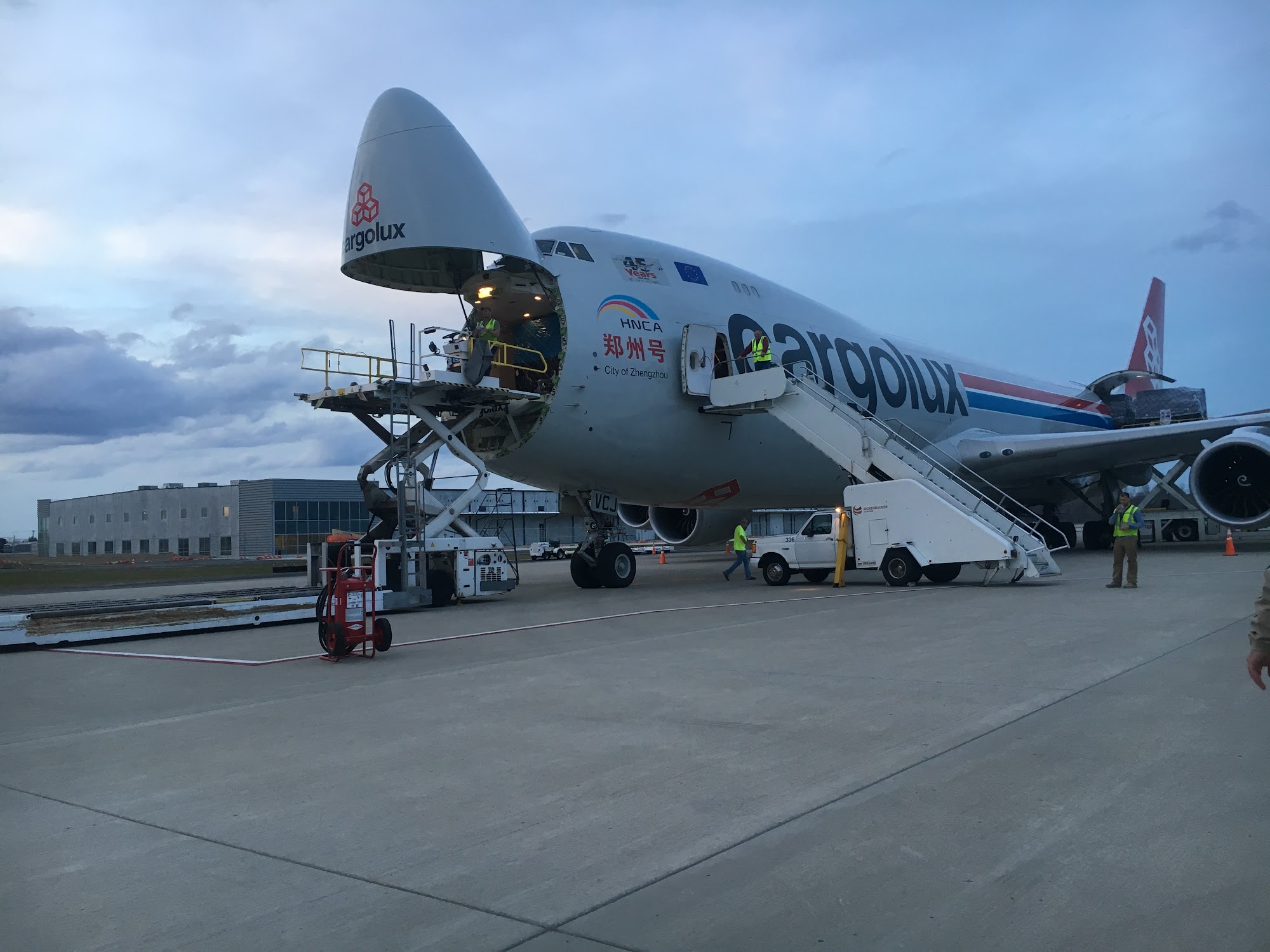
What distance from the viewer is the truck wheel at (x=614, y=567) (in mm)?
15203

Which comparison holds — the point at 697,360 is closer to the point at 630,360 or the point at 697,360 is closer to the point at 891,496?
the point at 630,360

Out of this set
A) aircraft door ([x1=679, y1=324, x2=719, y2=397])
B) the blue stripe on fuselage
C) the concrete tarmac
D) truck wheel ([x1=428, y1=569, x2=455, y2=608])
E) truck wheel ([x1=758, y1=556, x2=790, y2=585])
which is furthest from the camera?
the blue stripe on fuselage

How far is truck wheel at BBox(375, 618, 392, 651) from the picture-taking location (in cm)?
814

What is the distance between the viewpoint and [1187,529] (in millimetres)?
31422

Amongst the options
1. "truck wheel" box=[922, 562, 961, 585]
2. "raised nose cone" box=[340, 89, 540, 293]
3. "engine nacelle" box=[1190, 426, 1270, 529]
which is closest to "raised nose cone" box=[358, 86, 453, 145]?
"raised nose cone" box=[340, 89, 540, 293]

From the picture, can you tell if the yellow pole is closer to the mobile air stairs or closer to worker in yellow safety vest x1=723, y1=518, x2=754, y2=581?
the mobile air stairs

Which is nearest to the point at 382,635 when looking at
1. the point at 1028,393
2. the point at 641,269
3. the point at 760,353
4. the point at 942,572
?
the point at 641,269

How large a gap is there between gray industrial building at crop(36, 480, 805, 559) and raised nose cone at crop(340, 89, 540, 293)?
128ft

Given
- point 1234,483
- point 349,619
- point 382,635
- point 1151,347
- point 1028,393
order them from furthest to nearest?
point 1151,347
point 1028,393
point 1234,483
point 382,635
point 349,619

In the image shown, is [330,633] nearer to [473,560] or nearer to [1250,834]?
[473,560]

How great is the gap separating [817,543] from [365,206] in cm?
870

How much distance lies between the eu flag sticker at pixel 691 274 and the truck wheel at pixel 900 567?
17.4 feet

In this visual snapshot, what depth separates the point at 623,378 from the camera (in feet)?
44.0

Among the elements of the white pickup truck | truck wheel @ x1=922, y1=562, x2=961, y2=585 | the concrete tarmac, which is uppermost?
the white pickup truck
